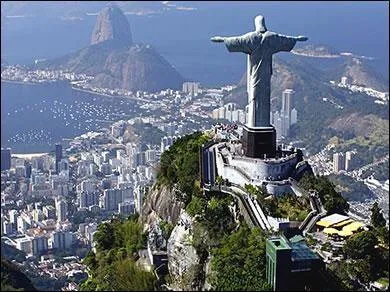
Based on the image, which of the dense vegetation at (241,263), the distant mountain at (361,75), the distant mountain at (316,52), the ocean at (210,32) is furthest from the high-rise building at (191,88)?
the dense vegetation at (241,263)

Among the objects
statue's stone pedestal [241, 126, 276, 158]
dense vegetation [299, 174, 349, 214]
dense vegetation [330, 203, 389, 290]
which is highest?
statue's stone pedestal [241, 126, 276, 158]

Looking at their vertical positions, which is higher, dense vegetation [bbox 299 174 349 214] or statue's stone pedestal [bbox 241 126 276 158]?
statue's stone pedestal [bbox 241 126 276 158]

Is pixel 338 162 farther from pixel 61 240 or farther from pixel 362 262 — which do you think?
pixel 362 262

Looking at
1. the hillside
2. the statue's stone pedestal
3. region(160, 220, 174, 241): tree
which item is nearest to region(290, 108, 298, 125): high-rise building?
the hillside

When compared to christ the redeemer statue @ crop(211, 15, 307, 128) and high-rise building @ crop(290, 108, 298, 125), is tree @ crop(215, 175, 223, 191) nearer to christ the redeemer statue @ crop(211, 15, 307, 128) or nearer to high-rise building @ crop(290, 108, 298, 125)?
christ the redeemer statue @ crop(211, 15, 307, 128)

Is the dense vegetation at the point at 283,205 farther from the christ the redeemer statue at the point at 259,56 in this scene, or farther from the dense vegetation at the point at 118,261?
the dense vegetation at the point at 118,261

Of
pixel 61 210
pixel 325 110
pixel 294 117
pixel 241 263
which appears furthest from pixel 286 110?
pixel 241 263
